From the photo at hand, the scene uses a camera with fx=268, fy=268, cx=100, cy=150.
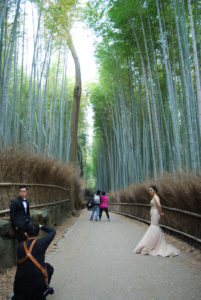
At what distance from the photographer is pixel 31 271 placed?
1.98 metres

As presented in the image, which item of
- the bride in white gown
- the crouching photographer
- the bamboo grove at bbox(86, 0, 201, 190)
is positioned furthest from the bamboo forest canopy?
the crouching photographer

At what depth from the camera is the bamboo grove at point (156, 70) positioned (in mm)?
5938

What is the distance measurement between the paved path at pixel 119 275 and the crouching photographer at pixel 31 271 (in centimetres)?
40

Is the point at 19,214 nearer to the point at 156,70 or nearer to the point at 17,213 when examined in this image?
the point at 17,213

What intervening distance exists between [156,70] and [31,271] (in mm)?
6860

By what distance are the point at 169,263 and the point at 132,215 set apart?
649 cm

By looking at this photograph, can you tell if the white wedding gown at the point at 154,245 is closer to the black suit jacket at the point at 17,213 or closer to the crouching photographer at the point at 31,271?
the black suit jacket at the point at 17,213

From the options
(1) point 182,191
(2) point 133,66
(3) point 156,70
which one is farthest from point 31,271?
(2) point 133,66

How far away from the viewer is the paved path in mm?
2371

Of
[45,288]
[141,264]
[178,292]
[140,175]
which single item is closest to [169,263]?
[141,264]

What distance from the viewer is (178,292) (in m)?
2.39

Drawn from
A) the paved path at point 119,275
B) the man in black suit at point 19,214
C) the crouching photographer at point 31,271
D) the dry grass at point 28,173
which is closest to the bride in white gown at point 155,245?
the paved path at point 119,275

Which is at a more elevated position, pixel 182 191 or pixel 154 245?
pixel 182 191

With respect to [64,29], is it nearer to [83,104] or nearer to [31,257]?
[83,104]
